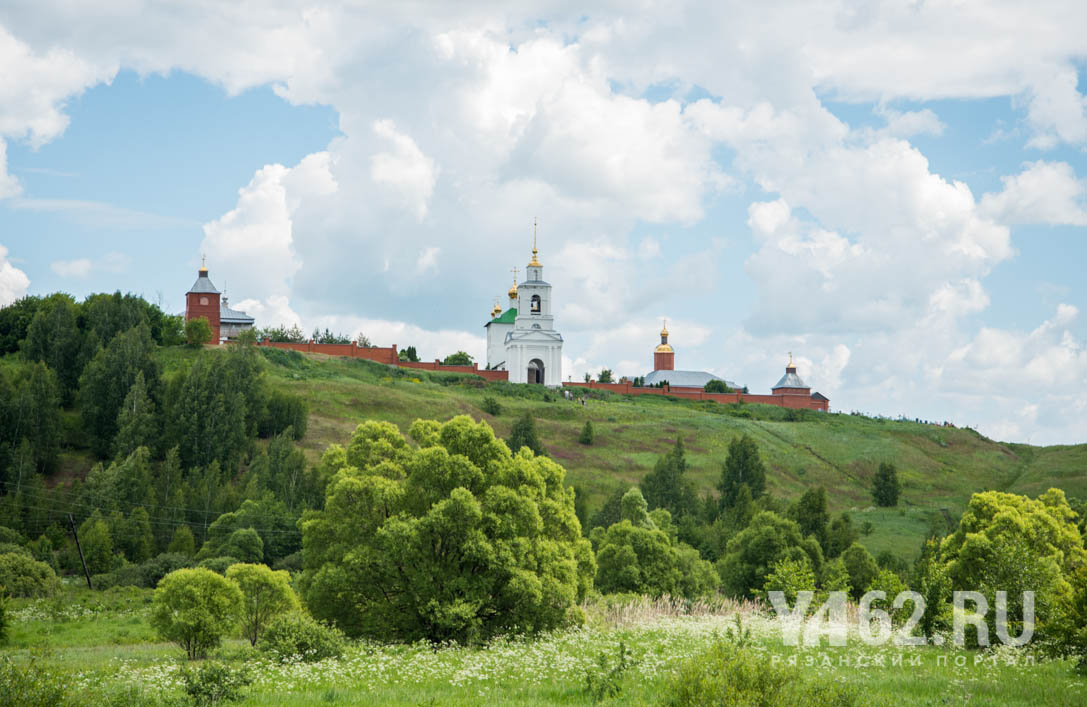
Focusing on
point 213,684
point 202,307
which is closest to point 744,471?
point 213,684

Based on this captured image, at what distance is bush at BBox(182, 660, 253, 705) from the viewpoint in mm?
13930

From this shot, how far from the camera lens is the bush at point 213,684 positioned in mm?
13930

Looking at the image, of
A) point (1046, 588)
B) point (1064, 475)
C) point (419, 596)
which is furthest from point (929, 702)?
point (1064, 475)

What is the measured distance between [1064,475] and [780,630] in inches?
2394

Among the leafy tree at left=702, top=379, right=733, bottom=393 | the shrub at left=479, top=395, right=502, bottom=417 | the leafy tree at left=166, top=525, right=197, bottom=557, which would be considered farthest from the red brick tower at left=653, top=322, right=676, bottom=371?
the leafy tree at left=166, top=525, right=197, bottom=557

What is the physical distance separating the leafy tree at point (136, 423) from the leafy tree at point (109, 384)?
0.49 meters

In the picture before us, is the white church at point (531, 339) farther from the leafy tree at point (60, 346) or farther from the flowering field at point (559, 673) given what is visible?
the flowering field at point (559, 673)

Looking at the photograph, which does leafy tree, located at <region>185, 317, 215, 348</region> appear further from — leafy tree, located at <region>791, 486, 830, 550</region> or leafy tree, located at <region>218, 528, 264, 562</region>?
leafy tree, located at <region>791, 486, 830, 550</region>

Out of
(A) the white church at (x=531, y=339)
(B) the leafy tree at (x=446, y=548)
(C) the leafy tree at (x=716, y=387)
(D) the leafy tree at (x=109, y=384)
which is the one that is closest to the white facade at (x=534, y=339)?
(A) the white church at (x=531, y=339)

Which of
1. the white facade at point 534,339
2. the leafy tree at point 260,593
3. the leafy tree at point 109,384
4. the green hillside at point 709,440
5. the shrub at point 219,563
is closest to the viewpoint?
the leafy tree at point 260,593

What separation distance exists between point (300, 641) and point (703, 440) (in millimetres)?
66353

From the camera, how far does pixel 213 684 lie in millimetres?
14086

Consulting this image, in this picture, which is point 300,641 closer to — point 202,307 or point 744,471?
point 744,471

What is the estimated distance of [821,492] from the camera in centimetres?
4694
